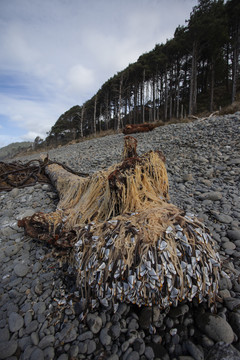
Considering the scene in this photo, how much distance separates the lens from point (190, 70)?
28562 millimetres

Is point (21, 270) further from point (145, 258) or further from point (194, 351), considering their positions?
point (194, 351)

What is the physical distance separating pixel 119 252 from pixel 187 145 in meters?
5.88


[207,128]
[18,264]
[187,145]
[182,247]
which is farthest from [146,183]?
[207,128]

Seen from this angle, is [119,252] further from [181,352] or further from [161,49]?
[161,49]

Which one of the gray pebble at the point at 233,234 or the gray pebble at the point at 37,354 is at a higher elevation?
the gray pebble at the point at 233,234

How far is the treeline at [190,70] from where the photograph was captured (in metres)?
19.1

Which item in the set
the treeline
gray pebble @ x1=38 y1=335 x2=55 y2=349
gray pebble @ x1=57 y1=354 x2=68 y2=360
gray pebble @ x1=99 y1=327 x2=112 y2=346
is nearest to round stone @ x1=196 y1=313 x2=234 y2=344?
gray pebble @ x1=99 y1=327 x2=112 y2=346

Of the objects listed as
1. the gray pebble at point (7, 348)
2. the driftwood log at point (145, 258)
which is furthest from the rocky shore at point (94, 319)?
the driftwood log at point (145, 258)

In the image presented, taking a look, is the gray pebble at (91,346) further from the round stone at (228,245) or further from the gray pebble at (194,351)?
the round stone at (228,245)

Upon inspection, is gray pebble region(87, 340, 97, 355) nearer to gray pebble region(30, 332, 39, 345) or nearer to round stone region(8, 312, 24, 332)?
gray pebble region(30, 332, 39, 345)

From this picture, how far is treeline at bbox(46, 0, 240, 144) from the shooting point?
751 inches

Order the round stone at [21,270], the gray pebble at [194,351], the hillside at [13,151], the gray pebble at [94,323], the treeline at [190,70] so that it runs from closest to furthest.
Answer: the gray pebble at [194,351], the gray pebble at [94,323], the round stone at [21,270], the treeline at [190,70], the hillside at [13,151]

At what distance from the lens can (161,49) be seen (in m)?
25.6

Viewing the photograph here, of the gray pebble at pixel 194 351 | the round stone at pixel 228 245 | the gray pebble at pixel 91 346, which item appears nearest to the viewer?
the gray pebble at pixel 194 351
